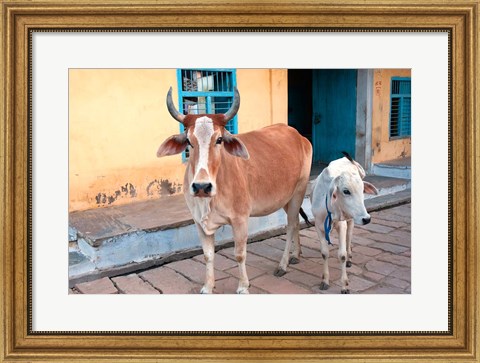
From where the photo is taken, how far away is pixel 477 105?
2.42m

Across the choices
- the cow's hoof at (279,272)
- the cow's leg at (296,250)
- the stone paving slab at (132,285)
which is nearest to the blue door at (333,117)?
the cow's leg at (296,250)

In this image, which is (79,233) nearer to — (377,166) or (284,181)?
(284,181)

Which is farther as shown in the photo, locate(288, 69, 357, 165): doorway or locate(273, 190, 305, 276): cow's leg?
locate(288, 69, 357, 165): doorway

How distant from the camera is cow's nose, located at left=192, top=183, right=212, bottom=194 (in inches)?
101

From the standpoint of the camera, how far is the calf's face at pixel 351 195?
3.07 metres

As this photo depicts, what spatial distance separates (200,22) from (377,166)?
176 inches

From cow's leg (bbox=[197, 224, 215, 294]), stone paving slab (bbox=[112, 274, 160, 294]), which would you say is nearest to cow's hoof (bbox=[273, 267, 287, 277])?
cow's leg (bbox=[197, 224, 215, 294])

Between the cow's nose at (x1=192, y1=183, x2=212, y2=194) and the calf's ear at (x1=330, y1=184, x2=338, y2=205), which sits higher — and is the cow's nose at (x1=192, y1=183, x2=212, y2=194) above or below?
above

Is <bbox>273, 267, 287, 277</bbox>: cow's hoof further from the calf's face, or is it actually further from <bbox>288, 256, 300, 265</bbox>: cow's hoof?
the calf's face

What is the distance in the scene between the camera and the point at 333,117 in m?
6.92

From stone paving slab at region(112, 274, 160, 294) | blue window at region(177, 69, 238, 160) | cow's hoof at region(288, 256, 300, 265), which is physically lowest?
stone paving slab at region(112, 274, 160, 294)

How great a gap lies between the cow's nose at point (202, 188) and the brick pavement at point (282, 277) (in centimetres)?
107

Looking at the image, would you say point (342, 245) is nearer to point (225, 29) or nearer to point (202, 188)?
point (202, 188)

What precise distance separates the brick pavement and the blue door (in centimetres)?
199
